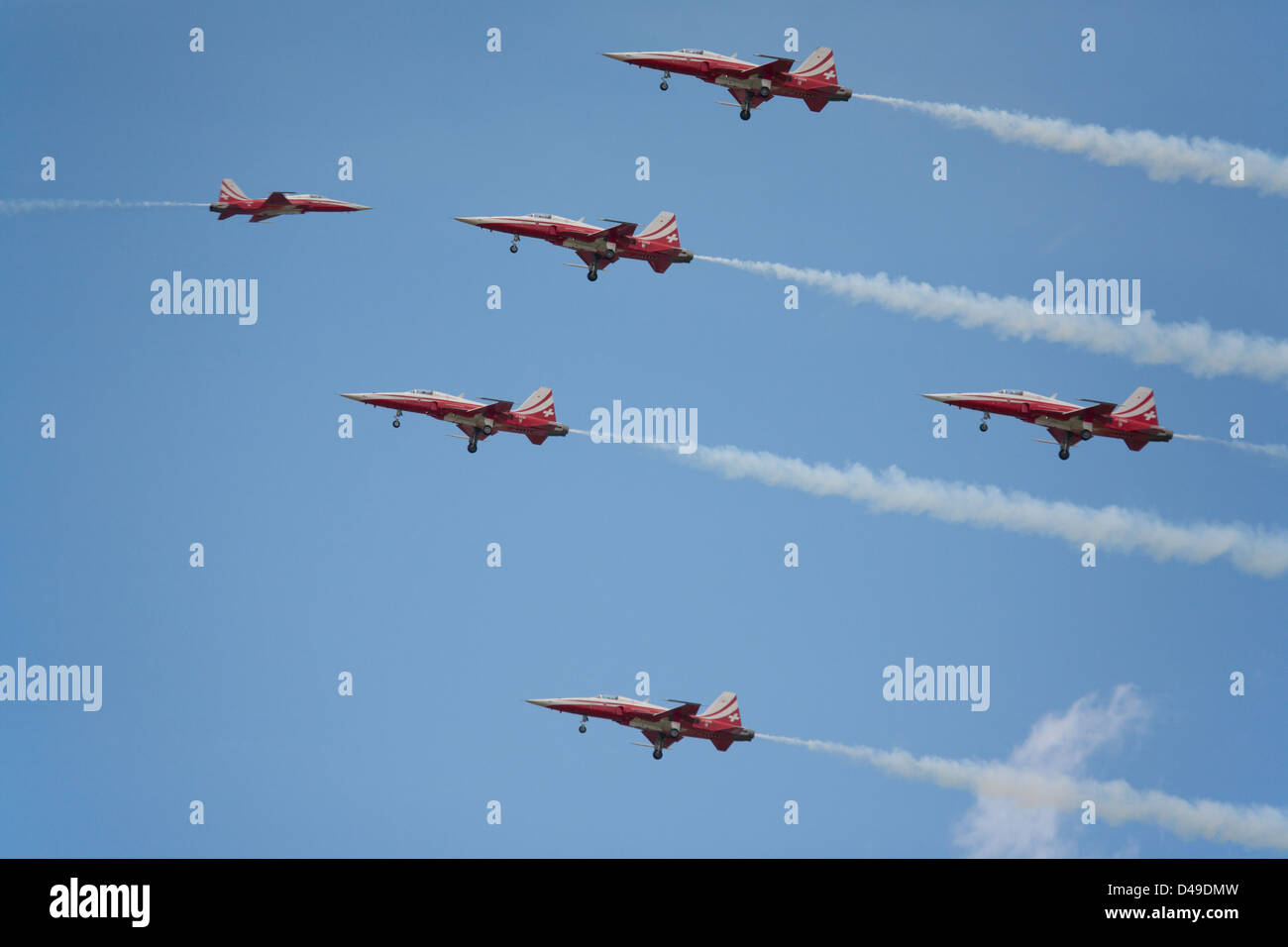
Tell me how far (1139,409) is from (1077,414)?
2750 mm

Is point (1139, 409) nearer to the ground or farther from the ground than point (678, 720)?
farther from the ground

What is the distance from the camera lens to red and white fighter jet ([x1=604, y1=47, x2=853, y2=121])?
97.0 meters

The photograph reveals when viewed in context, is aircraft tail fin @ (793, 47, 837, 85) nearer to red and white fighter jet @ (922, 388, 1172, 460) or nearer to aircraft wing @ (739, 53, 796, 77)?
aircraft wing @ (739, 53, 796, 77)

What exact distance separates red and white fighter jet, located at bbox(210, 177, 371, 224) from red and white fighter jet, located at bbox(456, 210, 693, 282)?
9.02m

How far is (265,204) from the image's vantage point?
10369 centimetres

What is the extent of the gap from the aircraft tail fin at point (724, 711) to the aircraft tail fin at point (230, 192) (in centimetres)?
3143

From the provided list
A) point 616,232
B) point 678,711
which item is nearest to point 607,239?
point 616,232

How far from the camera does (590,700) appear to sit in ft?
318

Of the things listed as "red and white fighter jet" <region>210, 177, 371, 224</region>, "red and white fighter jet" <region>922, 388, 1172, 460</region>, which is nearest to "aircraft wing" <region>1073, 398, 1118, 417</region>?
"red and white fighter jet" <region>922, 388, 1172, 460</region>

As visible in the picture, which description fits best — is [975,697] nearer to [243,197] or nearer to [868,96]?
[868,96]

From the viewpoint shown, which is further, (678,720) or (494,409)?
(494,409)

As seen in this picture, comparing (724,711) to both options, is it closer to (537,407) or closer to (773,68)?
(537,407)
